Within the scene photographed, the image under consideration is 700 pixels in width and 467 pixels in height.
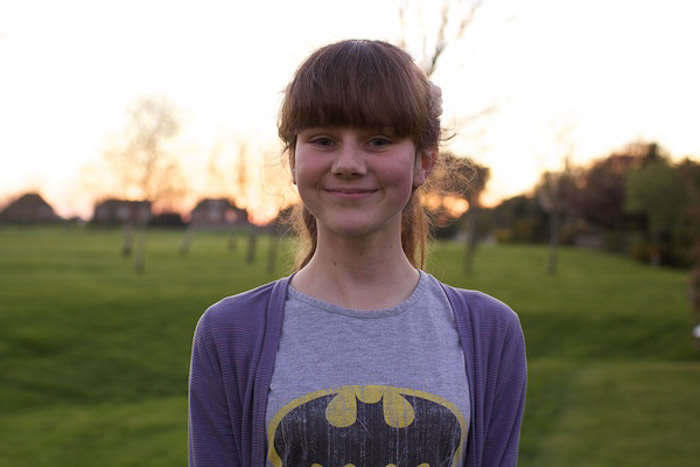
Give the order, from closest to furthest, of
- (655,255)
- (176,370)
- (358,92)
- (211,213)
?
(358,92) < (176,370) < (655,255) < (211,213)

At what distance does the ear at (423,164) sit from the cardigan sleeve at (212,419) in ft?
2.08

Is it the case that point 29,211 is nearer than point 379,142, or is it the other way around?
point 379,142

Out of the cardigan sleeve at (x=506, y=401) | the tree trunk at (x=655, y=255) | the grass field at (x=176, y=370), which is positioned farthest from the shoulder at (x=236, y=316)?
the tree trunk at (x=655, y=255)

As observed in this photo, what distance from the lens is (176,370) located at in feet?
36.5

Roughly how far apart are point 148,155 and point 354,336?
1326 inches

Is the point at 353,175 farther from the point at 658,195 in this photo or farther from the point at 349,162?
the point at 658,195

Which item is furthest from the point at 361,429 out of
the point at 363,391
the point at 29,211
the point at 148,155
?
the point at 29,211

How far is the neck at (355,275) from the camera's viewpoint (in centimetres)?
171

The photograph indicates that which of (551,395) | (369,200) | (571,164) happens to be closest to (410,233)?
(369,200)

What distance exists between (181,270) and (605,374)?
17.4 meters

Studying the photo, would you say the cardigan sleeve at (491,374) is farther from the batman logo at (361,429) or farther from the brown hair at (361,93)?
the brown hair at (361,93)

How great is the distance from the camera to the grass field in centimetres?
750

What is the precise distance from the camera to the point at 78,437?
761cm

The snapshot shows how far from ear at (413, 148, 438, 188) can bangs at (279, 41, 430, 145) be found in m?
0.08
